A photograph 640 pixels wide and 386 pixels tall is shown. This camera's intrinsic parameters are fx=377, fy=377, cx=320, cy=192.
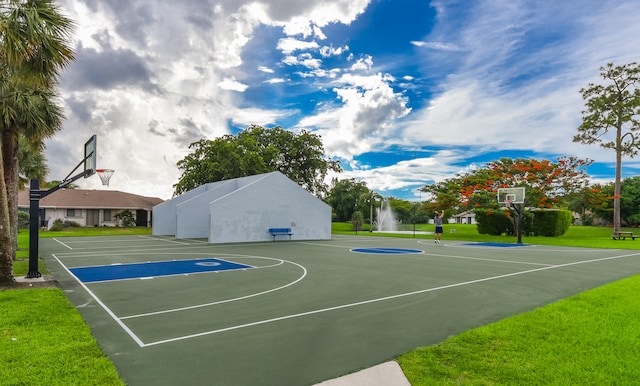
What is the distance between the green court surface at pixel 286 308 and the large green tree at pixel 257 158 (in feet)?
73.8

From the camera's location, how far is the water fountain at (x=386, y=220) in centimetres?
4666

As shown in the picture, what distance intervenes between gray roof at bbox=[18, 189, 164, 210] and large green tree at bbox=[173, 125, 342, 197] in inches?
256

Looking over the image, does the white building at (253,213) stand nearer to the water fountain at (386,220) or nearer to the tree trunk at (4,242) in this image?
the tree trunk at (4,242)

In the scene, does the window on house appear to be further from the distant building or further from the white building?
the white building

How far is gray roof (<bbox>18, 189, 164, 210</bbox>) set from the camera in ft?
125

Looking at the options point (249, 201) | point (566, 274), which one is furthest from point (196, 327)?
point (249, 201)

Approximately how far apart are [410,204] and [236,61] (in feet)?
148

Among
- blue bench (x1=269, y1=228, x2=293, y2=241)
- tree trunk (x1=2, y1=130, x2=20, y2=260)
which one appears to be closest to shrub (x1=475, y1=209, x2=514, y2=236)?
blue bench (x1=269, y1=228, x2=293, y2=241)

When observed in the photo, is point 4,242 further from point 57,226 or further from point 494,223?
point 494,223

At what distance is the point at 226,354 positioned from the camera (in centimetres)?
436

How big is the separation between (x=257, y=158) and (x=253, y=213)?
1168 cm

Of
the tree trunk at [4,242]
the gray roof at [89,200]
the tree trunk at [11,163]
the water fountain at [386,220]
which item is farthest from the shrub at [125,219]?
the tree trunk at [4,242]

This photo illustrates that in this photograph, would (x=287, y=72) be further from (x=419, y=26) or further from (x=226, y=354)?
(x=226, y=354)

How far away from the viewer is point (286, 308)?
6.54 meters
